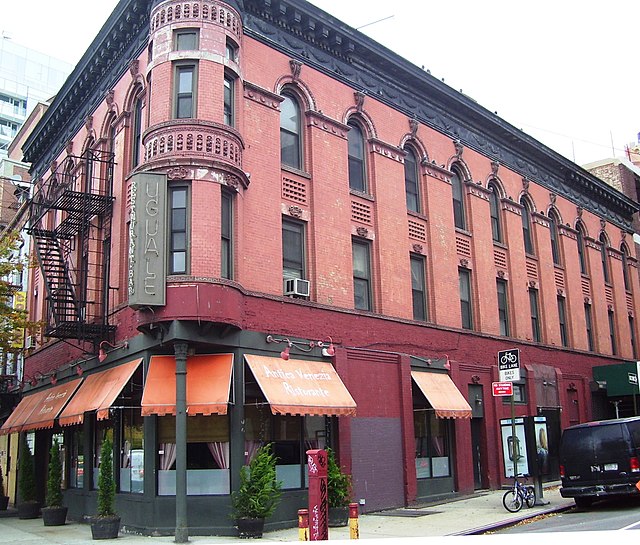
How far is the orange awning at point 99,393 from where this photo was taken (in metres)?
17.6

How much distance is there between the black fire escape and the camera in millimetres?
20672

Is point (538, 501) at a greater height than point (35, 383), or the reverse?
point (35, 383)

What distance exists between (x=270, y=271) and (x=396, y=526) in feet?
23.0

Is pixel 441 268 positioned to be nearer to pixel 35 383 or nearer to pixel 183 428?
pixel 183 428

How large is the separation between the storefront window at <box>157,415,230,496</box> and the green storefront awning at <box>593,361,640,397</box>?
66.8 feet

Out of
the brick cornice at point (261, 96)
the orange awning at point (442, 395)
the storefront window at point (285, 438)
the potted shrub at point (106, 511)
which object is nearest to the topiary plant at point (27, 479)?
the potted shrub at point (106, 511)

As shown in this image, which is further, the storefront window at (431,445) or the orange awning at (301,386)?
the storefront window at (431,445)

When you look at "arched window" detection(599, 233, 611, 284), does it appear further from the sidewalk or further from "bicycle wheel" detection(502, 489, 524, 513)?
"bicycle wheel" detection(502, 489, 524, 513)

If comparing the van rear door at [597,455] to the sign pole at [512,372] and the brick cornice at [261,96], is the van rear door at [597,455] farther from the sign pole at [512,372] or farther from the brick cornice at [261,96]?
the brick cornice at [261,96]

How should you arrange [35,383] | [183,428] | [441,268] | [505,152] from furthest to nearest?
[505,152] → [35,383] → [441,268] → [183,428]

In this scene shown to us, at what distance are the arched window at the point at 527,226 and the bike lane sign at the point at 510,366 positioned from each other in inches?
498

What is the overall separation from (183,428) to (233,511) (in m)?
2.22

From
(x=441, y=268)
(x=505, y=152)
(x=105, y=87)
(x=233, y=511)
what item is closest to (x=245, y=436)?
(x=233, y=511)

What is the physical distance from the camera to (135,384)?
18.6 meters
